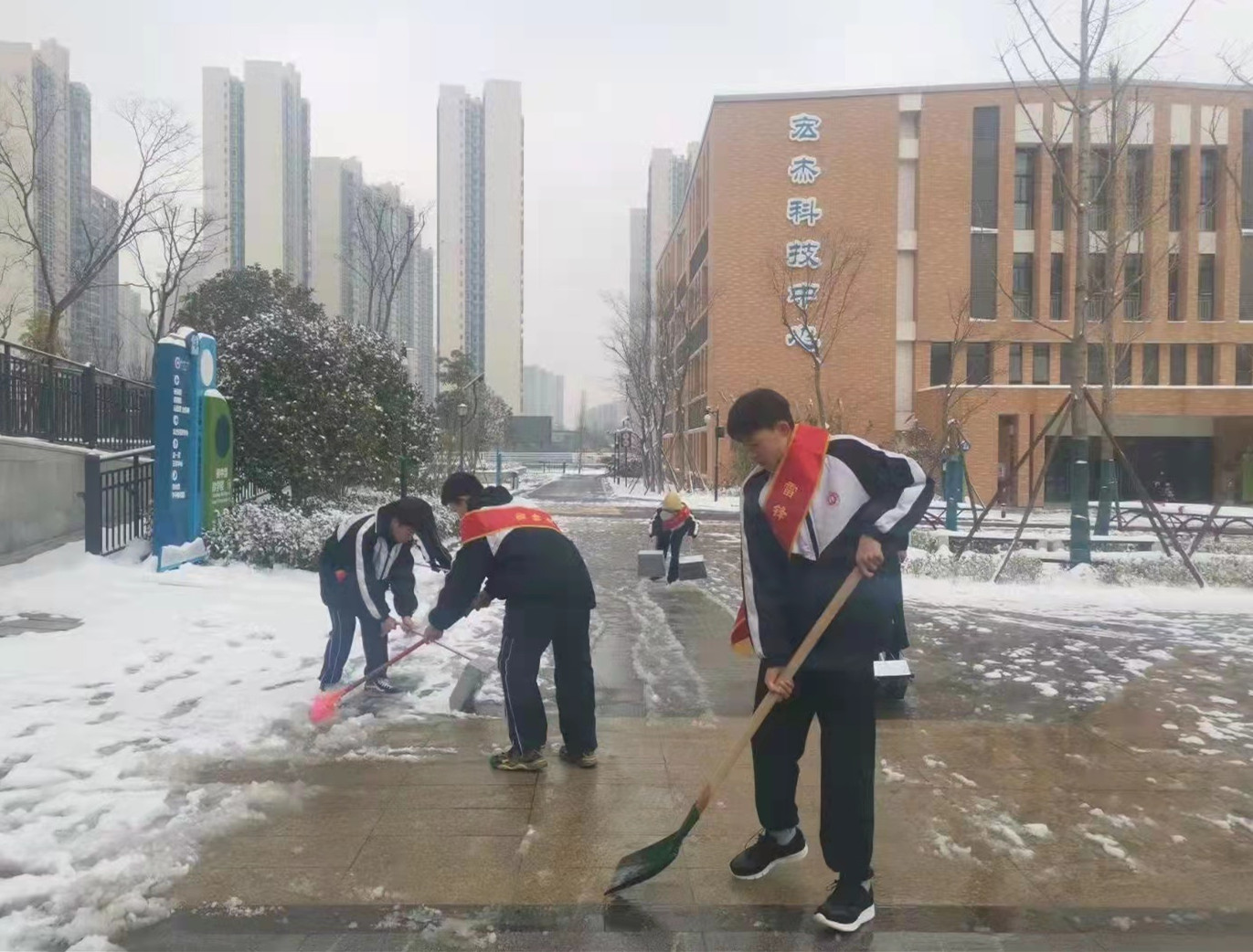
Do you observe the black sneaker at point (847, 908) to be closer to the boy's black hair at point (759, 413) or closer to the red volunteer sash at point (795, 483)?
the red volunteer sash at point (795, 483)

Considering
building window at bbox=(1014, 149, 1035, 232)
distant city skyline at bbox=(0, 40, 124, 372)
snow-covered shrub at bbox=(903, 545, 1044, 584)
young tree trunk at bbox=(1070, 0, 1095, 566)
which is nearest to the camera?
snow-covered shrub at bbox=(903, 545, 1044, 584)

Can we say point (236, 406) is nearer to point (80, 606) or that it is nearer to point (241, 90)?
point (80, 606)

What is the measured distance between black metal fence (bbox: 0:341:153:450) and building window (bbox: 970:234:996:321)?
99.4ft

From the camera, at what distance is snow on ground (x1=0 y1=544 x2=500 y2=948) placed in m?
3.35

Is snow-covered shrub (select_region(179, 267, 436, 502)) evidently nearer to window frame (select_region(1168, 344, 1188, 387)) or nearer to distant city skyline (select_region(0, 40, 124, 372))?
distant city skyline (select_region(0, 40, 124, 372))

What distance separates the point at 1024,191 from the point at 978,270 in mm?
3464

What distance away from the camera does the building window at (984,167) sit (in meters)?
35.3

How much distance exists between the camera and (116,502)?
10.7 m

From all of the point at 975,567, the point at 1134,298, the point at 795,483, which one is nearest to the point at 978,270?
the point at 1134,298

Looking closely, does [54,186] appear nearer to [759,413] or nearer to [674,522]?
[674,522]

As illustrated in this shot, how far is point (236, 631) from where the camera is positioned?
7.58 metres

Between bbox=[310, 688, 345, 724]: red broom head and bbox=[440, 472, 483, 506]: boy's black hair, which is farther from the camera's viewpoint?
bbox=[310, 688, 345, 724]: red broom head

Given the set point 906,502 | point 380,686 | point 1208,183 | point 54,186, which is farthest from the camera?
point 1208,183

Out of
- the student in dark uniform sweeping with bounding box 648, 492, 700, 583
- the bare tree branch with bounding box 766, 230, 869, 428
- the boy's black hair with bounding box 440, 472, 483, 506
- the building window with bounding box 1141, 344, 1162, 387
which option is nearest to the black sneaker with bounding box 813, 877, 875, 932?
the boy's black hair with bounding box 440, 472, 483, 506
